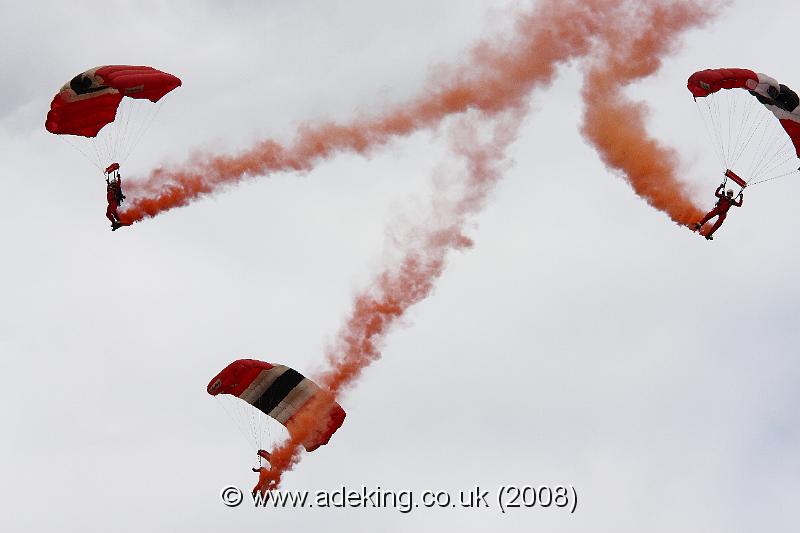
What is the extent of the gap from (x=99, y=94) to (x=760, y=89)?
16397 millimetres

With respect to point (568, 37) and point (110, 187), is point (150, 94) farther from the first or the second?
point (568, 37)

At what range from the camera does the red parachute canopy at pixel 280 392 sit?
40.0m

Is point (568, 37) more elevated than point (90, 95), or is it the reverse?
point (568, 37)

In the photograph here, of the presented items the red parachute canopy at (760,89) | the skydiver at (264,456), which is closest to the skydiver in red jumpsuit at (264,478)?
the skydiver at (264,456)

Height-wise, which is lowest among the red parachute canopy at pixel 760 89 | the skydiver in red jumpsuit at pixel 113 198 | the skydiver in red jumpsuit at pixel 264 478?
the skydiver in red jumpsuit at pixel 264 478

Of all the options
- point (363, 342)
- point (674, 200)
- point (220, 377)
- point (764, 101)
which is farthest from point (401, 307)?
point (764, 101)

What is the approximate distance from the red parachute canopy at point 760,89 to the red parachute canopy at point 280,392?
11913mm

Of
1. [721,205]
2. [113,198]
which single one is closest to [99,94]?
[113,198]

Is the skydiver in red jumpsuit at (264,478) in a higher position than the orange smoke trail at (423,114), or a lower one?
lower

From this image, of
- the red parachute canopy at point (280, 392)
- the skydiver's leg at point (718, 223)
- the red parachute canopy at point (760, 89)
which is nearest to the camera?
the red parachute canopy at point (760, 89)

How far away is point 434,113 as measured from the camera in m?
42.8

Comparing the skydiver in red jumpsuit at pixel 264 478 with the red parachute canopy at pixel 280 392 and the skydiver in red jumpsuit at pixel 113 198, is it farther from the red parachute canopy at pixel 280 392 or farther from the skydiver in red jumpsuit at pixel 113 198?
the skydiver in red jumpsuit at pixel 113 198

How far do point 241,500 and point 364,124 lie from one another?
1063cm

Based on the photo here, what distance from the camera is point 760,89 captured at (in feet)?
129
